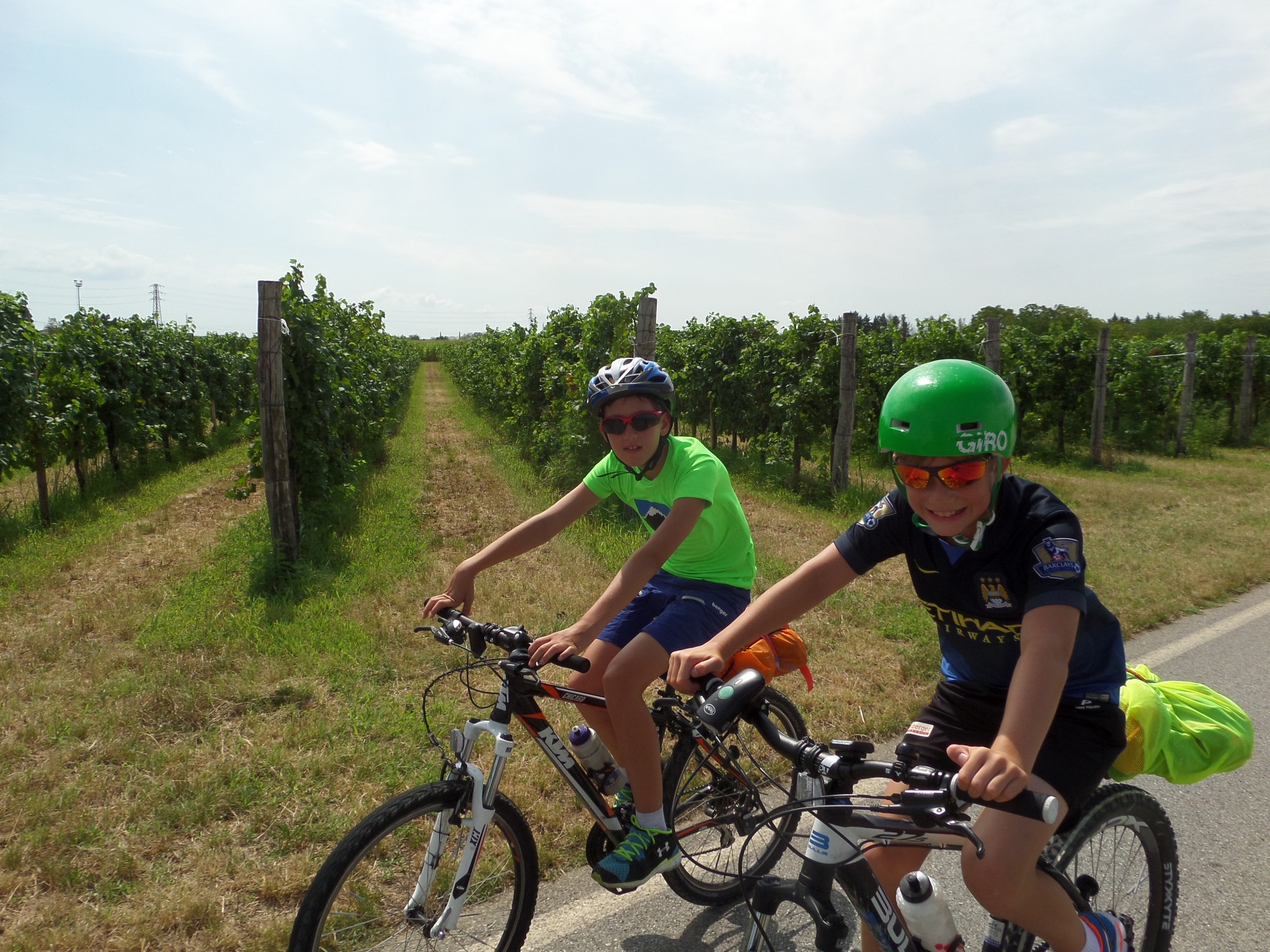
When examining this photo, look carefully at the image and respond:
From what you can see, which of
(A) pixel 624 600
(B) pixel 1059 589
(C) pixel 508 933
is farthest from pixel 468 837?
(B) pixel 1059 589

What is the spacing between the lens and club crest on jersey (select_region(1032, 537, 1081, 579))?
1909 mm

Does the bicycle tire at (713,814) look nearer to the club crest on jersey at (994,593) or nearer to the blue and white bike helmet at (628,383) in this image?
the club crest on jersey at (994,593)

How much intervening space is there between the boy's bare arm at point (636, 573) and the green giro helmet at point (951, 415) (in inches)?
40.8

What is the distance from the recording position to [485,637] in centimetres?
250

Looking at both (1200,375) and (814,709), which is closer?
(814,709)

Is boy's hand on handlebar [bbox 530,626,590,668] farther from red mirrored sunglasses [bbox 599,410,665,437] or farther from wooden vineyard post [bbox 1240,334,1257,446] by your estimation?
wooden vineyard post [bbox 1240,334,1257,446]

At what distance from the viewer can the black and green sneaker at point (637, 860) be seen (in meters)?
2.61

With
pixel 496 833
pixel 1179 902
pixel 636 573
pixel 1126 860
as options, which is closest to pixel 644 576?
pixel 636 573

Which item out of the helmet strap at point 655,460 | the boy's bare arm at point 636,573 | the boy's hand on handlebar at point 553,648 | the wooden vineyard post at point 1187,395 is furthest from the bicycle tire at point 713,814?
the wooden vineyard post at point 1187,395

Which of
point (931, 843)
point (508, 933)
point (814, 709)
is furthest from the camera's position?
point (814, 709)

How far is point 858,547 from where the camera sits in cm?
233

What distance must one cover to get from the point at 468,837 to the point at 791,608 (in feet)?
3.84

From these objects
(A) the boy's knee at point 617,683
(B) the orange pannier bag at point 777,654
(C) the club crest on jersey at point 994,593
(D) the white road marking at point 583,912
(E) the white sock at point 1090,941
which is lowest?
(D) the white road marking at point 583,912

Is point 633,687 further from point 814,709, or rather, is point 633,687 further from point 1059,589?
point 814,709
